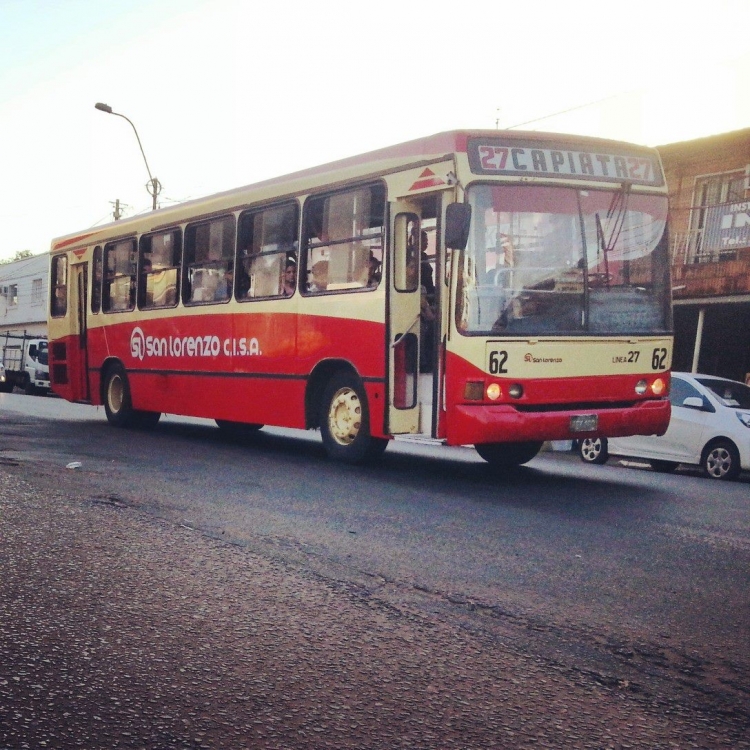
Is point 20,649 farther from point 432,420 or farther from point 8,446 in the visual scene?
point 8,446

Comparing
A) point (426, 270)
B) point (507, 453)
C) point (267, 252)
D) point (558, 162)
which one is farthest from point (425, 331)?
point (267, 252)

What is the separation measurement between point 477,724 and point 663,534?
402 cm

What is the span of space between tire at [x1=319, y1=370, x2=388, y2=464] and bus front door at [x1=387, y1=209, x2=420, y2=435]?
0.48m

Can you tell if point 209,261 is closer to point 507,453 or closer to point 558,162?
point 507,453

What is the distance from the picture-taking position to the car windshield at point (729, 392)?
13234mm

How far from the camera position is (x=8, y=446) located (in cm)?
1116

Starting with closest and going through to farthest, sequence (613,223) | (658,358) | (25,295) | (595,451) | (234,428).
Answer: (613,223), (658,358), (595,451), (234,428), (25,295)

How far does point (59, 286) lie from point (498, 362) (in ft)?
35.1

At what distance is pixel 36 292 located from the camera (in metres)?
57.7

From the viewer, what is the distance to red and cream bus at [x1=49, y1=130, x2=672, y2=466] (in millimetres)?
8930

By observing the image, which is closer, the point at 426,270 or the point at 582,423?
the point at 582,423

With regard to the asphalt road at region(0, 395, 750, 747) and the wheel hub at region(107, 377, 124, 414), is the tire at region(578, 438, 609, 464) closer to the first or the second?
the asphalt road at region(0, 395, 750, 747)

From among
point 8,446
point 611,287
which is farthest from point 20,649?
point 8,446

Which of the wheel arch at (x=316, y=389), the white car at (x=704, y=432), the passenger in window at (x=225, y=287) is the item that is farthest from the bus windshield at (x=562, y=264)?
the passenger in window at (x=225, y=287)
